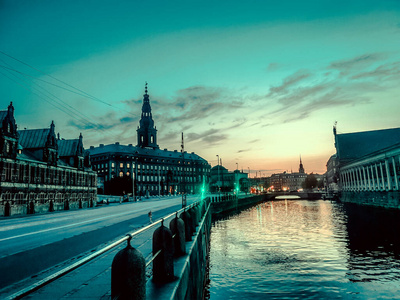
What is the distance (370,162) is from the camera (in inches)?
2805

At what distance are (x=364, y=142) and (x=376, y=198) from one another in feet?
170

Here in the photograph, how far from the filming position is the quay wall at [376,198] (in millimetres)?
51759

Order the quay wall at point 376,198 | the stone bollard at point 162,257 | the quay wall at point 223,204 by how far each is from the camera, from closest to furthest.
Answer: the stone bollard at point 162,257, the quay wall at point 376,198, the quay wall at point 223,204

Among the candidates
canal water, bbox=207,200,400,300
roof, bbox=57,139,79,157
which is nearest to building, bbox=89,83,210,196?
roof, bbox=57,139,79,157

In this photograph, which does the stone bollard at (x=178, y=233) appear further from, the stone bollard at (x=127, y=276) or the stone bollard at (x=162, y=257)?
the stone bollard at (x=127, y=276)

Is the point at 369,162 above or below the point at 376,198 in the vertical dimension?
above

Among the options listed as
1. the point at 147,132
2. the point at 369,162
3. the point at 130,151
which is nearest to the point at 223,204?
the point at 369,162

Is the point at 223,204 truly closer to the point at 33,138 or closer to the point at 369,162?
the point at 369,162

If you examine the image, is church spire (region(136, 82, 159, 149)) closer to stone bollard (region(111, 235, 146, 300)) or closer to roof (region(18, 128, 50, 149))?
roof (region(18, 128, 50, 149))

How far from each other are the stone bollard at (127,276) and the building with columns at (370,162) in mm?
58818

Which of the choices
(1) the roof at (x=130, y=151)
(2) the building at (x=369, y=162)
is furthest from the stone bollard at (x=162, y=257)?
(1) the roof at (x=130, y=151)

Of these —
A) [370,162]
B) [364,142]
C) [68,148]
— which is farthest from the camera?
[364,142]

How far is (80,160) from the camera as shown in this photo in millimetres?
60812

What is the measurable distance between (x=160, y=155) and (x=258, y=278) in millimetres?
131745
